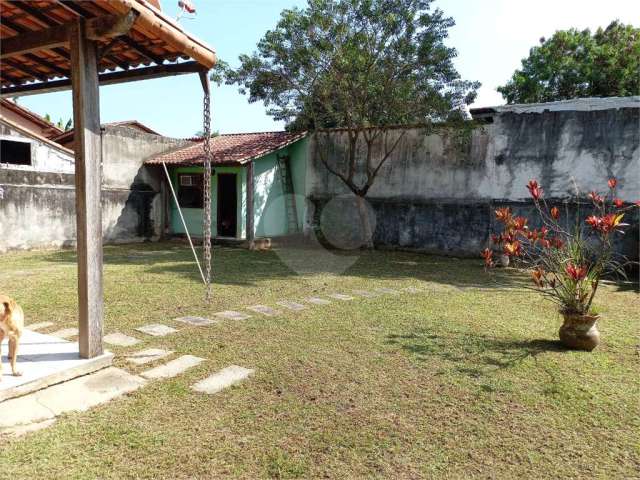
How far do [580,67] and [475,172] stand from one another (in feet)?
36.5

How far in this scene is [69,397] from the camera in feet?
10.0

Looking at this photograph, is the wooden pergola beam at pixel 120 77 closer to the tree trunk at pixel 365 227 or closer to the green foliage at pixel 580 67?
the tree trunk at pixel 365 227

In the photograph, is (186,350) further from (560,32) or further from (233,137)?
(560,32)

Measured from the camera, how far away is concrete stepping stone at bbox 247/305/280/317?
5501mm

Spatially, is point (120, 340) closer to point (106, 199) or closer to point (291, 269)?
point (291, 269)

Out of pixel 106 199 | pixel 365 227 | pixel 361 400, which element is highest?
pixel 106 199

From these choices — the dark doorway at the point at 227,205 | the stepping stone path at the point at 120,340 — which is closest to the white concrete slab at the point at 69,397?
the stepping stone path at the point at 120,340

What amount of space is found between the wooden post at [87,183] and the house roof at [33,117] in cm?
1460

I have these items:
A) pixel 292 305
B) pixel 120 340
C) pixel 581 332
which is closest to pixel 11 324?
pixel 120 340

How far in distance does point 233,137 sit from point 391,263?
27.1 feet

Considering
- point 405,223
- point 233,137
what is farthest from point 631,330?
point 233,137

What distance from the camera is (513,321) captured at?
546 cm

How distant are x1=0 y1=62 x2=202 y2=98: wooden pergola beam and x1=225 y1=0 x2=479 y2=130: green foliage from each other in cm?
675

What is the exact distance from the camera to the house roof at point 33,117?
50.2 feet
